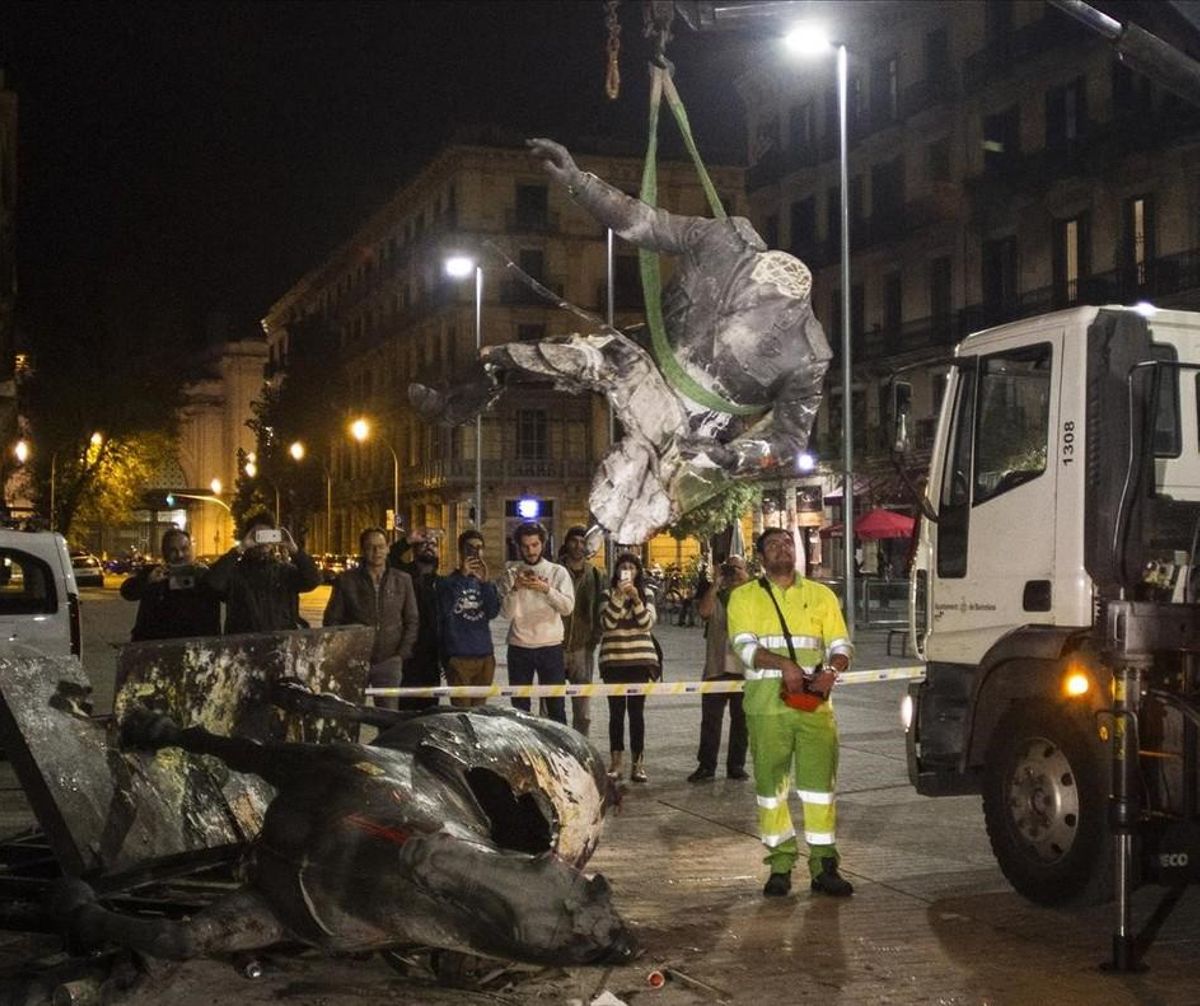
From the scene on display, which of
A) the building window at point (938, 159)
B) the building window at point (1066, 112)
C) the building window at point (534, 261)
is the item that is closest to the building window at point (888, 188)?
the building window at point (938, 159)

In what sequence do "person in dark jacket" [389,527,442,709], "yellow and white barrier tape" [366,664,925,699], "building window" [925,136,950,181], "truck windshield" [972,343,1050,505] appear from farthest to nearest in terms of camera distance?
"building window" [925,136,950,181]
"person in dark jacket" [389,527,442,709]
"yellow and white barrier tape" [366,664,925,699]
"truck windshield" [972,343,1050,505]

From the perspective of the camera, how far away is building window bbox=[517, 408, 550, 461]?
2574 inches

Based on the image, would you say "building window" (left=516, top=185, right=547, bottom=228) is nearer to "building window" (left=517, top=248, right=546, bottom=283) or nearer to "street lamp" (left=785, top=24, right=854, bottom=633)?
"building window" (left=517, top=248, right=546, bottom=283)

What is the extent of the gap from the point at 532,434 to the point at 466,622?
179ft

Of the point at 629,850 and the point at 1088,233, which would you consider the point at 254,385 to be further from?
the point at 629,850

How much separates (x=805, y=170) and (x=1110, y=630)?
148ft

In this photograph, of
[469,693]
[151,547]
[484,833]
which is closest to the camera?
[484,833]

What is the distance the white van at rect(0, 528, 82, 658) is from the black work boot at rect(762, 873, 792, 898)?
675 centimetres

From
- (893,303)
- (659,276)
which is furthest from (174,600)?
(893,303)

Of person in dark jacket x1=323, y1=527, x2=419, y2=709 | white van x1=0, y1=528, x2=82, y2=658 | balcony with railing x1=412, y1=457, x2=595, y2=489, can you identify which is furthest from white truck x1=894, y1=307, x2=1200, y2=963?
balcony with railing x1=412, y1=457, x2=595, y2=489

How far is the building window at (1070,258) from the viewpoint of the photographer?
3716 cm

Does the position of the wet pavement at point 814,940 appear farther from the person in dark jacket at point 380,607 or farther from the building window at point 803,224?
the building window at point 803,224

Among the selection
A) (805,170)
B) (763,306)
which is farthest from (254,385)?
(763,306)

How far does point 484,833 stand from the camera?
18.9ft
